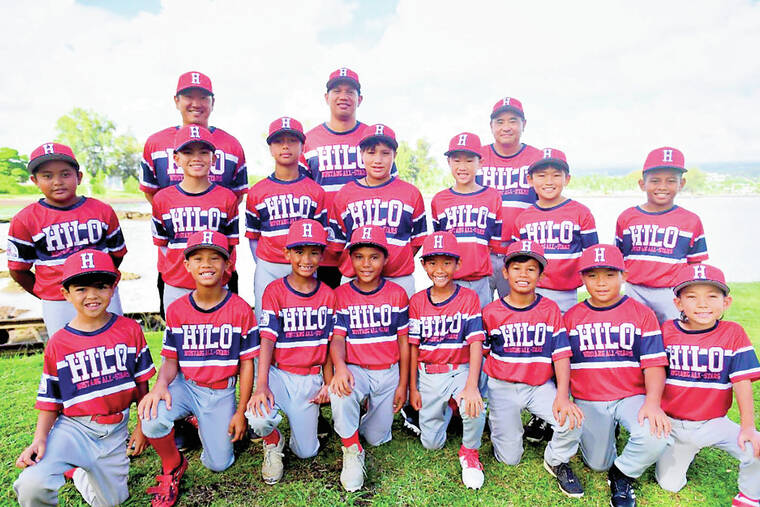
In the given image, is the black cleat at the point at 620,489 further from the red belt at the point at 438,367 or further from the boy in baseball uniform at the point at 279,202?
the boy in baseball uniform at the point at 279,202

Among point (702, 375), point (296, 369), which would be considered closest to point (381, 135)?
point (296, 369)

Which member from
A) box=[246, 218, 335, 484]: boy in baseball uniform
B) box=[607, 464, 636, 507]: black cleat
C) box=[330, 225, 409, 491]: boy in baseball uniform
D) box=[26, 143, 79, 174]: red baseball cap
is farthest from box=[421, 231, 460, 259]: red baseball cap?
box=[26, 143, 79, 174]: red baseball cap

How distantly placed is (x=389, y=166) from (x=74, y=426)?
296 cm

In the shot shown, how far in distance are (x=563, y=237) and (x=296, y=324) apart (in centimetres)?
241

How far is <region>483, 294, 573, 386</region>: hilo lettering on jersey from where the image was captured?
10.6 ft

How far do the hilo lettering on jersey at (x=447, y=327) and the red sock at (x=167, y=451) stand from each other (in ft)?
6.06

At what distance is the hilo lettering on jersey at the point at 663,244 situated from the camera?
148 inches

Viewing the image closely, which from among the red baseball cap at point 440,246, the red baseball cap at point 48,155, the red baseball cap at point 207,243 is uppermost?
the red baseball cap at point 48,155

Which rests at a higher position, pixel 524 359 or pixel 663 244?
pixel 663 244

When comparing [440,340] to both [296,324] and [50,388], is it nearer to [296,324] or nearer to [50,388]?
[296,324]

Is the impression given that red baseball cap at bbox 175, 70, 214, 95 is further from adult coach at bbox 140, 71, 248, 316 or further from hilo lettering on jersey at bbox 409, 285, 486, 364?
hilo lettering on jersey at bbox 409, 285, 486, 364

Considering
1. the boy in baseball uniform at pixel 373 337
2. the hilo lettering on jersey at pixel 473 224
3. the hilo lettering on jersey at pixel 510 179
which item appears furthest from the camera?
the hilo lettering on jersey at pixel 510 179

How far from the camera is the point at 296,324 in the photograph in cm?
337

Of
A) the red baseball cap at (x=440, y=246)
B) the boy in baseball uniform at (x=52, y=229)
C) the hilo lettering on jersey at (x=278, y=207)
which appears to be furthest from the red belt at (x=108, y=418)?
the red baseball cap at (x=440, y=246)
